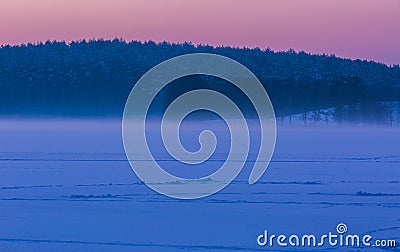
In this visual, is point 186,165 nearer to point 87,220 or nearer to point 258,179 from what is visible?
point 258,179

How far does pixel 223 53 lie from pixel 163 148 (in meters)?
27.9

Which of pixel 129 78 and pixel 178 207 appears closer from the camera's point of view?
pixel 178 207

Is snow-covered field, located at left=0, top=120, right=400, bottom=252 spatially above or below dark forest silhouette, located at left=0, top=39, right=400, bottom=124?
below

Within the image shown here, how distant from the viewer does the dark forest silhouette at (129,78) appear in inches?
1746

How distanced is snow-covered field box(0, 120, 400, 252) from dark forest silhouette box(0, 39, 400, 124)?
98.6 feet

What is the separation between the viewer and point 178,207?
866 centimetres

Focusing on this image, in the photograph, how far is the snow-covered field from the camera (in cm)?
686

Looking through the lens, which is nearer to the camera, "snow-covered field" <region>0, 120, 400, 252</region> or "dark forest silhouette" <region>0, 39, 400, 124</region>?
"snow-covered field" <region>0, 120, 400, 252</region>

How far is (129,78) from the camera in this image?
1827 inches

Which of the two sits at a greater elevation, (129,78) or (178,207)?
(129,78)

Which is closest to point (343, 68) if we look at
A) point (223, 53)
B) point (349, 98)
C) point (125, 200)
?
point (349, 98)

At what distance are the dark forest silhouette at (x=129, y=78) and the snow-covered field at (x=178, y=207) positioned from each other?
30053 millimetres

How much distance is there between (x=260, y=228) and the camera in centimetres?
742

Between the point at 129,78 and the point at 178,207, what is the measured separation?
125 feet
